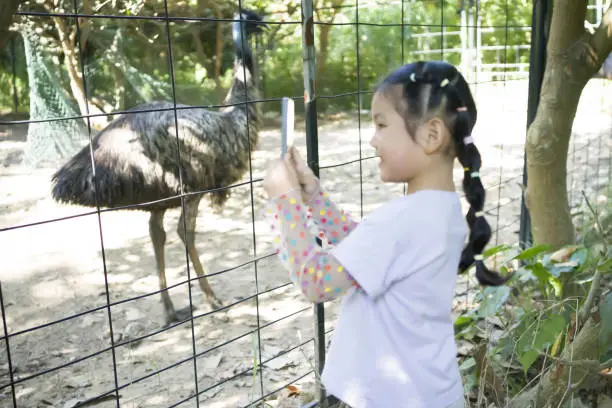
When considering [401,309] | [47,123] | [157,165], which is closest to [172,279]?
[157,165]

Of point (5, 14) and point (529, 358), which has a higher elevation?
point (5, 14)

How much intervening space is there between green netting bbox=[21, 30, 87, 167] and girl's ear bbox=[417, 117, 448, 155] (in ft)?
16.2

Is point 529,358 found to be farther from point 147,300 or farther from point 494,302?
point 147,300

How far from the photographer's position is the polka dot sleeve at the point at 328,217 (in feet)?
5.12

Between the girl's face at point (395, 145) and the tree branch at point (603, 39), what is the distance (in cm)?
152

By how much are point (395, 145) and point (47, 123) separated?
4.96m

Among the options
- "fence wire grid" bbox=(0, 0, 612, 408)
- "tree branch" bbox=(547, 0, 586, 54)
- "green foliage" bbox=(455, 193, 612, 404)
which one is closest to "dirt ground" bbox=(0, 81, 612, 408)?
"fence wire grid" bbox=(0, 0, 612, 408)

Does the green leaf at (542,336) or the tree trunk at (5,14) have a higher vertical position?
the tree trunk at (5,14)

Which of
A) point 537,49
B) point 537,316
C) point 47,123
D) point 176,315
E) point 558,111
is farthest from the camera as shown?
point 47,123

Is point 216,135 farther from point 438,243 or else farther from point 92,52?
point 92,52

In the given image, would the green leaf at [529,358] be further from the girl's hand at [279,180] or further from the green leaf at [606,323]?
the girl's hand at [279,180]

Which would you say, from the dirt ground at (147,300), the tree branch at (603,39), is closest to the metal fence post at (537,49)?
the dirt ground at (147,300)

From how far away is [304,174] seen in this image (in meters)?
1.48

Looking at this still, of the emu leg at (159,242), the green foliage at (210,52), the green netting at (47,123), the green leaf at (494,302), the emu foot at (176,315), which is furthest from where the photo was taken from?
the green foliage at (210,52)
